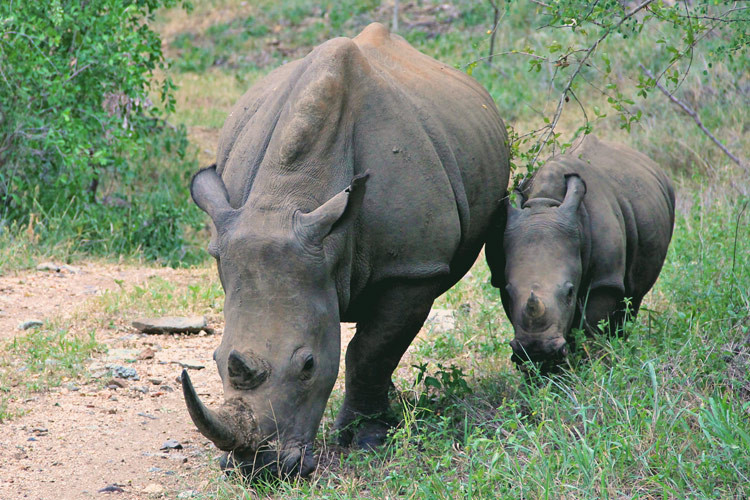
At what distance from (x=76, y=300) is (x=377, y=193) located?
4.08 metres

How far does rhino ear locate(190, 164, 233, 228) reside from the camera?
4.26m

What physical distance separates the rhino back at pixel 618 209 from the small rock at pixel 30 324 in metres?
3.73

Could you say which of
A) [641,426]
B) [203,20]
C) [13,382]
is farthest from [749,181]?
[203,20]

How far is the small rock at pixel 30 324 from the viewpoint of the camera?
6.92 m

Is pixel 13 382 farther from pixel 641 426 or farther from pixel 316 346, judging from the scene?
pixel 641 426

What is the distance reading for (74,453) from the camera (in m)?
5.05

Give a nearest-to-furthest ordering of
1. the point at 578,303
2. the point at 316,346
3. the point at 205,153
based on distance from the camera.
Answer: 1. the point at 316,346
2. the point at 578,303
3. the point at 205,153

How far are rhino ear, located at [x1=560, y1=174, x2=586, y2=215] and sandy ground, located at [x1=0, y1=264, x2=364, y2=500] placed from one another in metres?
2.33

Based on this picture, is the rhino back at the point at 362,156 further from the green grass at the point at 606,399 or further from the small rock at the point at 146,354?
the small rock at the point at 146,354

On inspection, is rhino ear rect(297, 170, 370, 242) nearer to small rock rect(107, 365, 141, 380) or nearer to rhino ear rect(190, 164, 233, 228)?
rhino ear rect(190, 164, 233, 228)

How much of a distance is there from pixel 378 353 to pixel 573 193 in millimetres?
1522

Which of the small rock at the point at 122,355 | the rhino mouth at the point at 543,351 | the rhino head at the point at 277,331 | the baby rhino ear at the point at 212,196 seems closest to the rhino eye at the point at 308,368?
the rhino head at the point at 277,331

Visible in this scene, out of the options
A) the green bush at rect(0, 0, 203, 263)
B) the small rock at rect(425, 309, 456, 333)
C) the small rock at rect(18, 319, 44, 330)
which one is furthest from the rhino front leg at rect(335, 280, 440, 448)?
the green bush at rect(0, 0, 203, 263)

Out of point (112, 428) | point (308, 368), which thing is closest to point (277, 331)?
point (308, 368)
